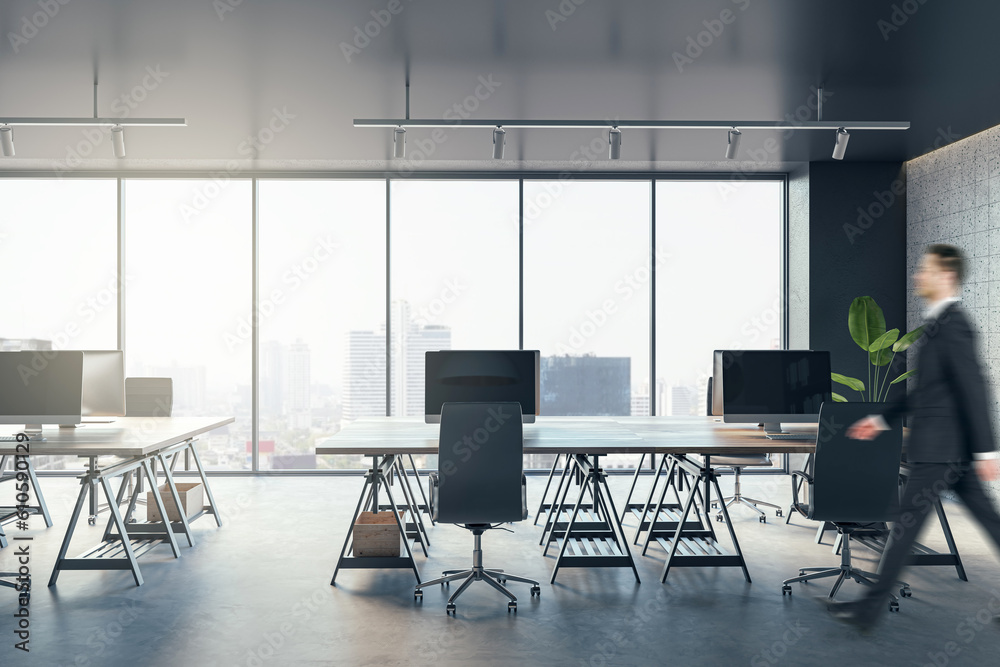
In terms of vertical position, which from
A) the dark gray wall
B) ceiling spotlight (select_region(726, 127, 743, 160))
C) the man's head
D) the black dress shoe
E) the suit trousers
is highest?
ceiling spotlight (select_region(726, 127, 743, 160))

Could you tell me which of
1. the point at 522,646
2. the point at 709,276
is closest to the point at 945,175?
the point at 709,276

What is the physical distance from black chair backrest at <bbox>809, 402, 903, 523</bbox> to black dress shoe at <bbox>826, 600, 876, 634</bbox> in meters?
0.40

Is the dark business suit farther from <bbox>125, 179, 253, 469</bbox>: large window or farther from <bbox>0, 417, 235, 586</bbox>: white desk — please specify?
<bbox>125, 179, 253, 469</bbox>: large window

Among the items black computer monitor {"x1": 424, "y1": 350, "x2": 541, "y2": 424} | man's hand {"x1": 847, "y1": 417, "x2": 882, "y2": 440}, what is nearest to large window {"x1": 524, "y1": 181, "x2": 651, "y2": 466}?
black computer monitor {"x1": 424, "y1": 350, "x2": 541, "y2": 424}

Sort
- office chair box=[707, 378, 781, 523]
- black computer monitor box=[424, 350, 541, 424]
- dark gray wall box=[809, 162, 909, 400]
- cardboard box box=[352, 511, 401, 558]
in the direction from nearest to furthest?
cardboard box box=[352, 511, 401, 558]
black computer monitor box=[424, 350, 541, 424]
office chair box=[707, 378, 781, 523]
dark gray wall box=[809, 162, 909, 400]

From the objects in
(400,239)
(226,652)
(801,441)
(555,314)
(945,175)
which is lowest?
(226,652)

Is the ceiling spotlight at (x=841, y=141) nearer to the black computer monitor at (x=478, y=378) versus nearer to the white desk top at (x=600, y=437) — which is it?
the white desk top at (x=600, y=437)

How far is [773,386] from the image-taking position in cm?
396

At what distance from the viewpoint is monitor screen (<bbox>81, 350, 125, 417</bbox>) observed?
14.2 ft

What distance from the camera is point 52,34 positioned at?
355cm

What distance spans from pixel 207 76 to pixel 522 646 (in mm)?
3681

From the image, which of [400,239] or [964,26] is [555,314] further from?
[964,26]

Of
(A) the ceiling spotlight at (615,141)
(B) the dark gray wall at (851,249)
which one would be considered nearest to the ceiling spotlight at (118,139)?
(A) the ceiling spotlight at (615,141)

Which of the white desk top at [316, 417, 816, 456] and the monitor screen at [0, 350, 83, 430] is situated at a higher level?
the monitor screen at [0, 350, 83, 430]
